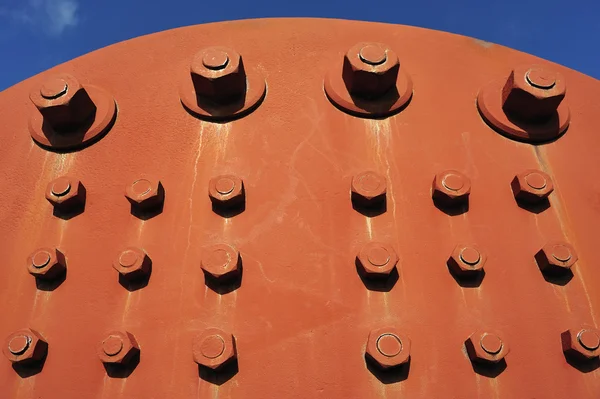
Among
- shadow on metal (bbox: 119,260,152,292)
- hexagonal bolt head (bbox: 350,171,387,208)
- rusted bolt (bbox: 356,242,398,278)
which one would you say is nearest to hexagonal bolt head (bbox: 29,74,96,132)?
shadow on metal (bbox: 119,260,152,292)

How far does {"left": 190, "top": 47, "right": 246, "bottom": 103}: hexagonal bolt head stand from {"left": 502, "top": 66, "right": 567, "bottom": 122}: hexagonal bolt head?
2.18m

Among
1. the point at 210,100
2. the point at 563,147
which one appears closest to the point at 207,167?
the point at 210,100

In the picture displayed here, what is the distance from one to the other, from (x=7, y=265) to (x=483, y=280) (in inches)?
137

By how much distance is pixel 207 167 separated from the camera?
4285 mm

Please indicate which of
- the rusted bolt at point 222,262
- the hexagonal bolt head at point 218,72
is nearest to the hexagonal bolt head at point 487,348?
the rusted bolt at point 222,262

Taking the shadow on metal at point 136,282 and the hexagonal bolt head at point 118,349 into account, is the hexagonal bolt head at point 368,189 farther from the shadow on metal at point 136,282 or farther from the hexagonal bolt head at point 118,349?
the hexagonal bolt head at point 118,349

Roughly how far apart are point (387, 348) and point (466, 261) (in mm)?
824

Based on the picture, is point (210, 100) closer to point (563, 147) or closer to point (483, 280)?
point (483, 280)

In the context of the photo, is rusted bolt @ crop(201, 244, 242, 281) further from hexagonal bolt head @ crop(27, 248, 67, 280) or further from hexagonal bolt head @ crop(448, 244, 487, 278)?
hexagonal bolt head @ crop(448, 244, 487, 278)

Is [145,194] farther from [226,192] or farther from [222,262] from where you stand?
[222,262]

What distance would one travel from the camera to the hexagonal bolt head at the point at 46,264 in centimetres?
386

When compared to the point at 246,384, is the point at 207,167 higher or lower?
higher

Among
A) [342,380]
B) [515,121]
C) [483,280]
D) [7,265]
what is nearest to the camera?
[342,380]

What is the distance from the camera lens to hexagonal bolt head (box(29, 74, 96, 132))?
4.31m
